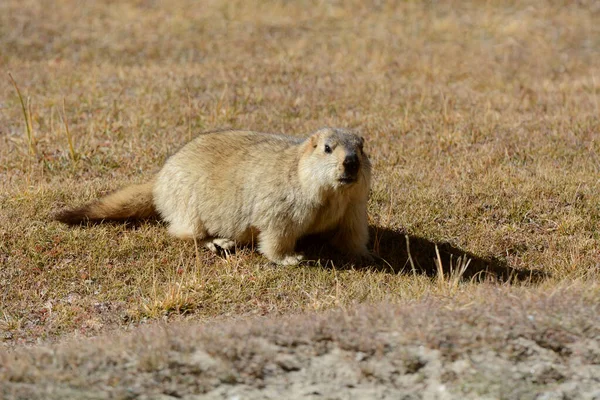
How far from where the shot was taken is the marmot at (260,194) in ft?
27.1

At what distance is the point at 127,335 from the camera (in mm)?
6531

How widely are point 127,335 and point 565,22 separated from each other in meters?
17.2

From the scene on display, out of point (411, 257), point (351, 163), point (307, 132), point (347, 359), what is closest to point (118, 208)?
point (351, 163)

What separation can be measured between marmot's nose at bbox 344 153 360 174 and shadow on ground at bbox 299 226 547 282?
1.15m

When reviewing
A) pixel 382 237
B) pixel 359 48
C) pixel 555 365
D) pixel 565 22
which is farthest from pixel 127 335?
pixel 565 22

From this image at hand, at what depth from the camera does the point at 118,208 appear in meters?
9.43

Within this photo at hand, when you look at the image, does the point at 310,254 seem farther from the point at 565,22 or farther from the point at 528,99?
the point at 565,22

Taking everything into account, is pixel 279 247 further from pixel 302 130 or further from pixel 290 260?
pixel 302 130

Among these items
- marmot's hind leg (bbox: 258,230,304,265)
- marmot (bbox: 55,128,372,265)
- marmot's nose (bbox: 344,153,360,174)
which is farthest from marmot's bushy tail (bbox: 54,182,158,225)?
marmot's nose (bbox: 344,153,360,174)

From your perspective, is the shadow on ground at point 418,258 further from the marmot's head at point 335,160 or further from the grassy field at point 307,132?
the marmot's head at point 335,160

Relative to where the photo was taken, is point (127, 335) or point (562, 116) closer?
point (127, 335)

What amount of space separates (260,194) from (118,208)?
1.85 metres

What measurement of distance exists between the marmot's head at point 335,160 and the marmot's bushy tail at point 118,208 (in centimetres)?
218

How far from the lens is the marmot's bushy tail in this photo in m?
9.32
